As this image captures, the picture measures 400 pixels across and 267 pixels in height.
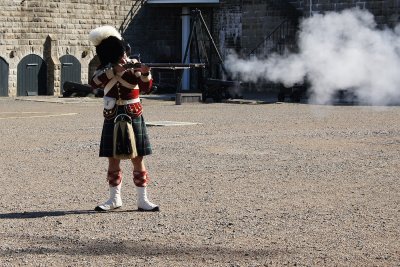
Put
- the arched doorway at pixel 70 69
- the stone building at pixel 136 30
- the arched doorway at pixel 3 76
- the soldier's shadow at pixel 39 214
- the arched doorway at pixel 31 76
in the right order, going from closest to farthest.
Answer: the soldier's shadow at pixel 39 214 → the arched doorway at pixel 3 76 → the stone building at pixel 136 30 → the arched doorway at pixel 31 76 → the arched doorway at pixel 70 69

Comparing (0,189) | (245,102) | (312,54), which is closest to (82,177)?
(0,189)

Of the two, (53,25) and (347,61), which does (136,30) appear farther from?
(347,61)

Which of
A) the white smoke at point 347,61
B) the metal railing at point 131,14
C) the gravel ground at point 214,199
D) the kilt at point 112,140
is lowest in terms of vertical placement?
the gravel ground at point 214,199

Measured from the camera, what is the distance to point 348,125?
24.6 metres

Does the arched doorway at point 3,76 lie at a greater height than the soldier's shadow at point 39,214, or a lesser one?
greater

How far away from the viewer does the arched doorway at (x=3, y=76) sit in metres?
41.6

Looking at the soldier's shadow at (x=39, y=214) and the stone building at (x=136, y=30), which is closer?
the soldier's shadow at (x=39, y=214)

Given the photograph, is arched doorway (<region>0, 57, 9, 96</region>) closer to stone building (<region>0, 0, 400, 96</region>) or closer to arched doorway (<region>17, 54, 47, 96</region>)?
stone building (<region>0, 0, 400, 96</region>)

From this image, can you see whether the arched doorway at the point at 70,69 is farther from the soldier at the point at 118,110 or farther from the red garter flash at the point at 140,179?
the red garter flash at the point at 140,179

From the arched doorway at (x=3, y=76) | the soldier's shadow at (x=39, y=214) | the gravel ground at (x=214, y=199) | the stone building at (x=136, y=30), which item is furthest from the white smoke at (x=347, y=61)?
the arched doorway at (x=3, y=76)

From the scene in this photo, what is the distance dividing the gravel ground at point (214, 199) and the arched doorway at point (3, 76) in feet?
59.5

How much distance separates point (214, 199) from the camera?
40.9ft

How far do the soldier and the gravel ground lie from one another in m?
0.29

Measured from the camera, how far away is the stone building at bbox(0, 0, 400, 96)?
137 feet
